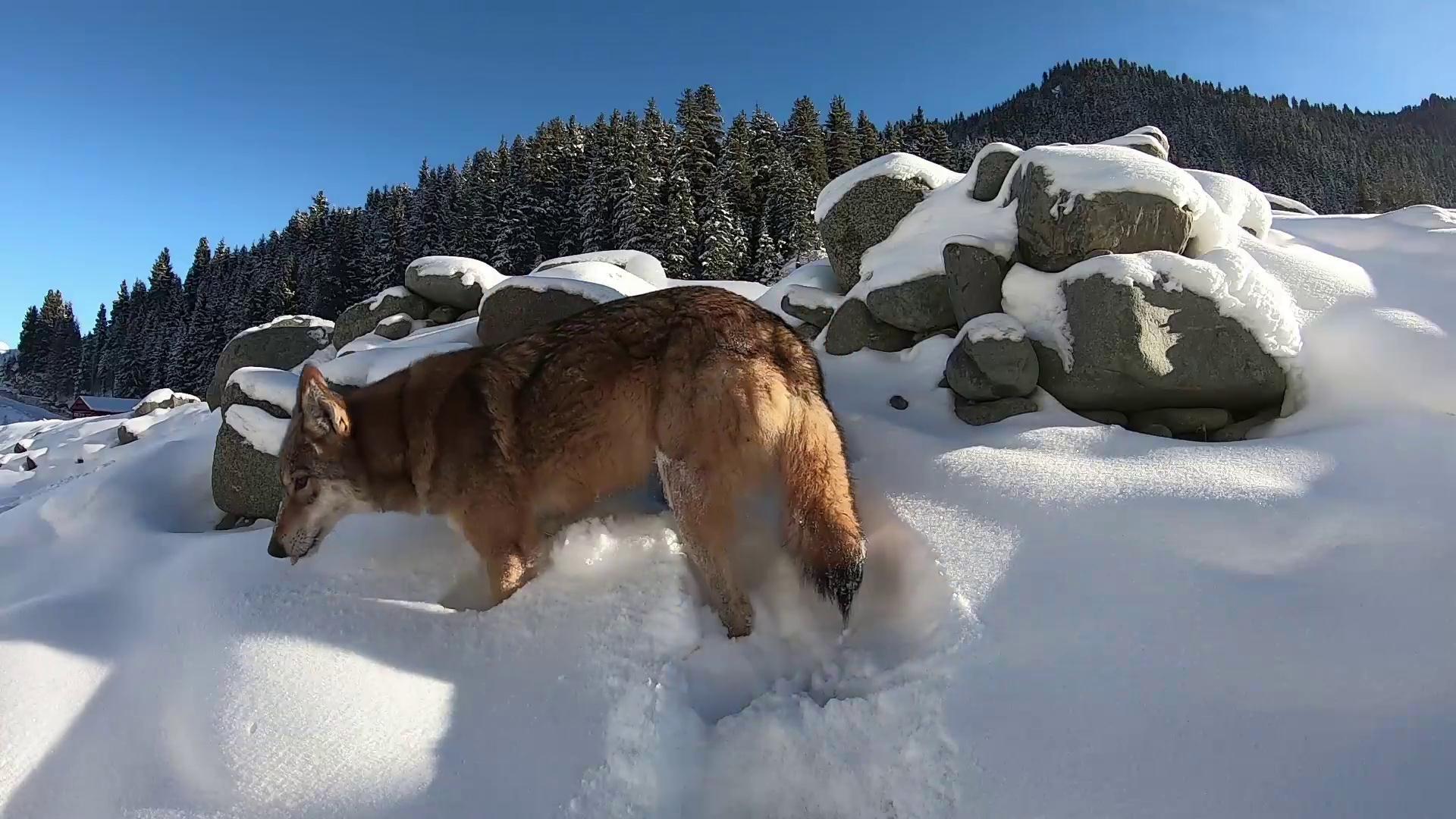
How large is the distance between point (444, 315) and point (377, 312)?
1.65 m

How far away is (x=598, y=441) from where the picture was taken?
3729 millimetres

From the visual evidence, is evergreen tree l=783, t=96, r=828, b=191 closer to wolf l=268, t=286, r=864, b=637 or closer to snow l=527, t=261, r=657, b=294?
snow l=527, t=261, r=657, b=294

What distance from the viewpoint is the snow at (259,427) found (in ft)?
20.3

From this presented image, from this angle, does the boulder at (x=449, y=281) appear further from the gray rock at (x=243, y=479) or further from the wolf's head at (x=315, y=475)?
the wolf's head at (x=315, y=475)

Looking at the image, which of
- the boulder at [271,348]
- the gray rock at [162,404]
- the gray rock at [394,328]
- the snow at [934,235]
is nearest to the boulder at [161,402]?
the gray rock at [162,404]

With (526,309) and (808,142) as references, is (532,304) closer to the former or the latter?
(526,309)

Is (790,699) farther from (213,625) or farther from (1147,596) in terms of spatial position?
(213,625)

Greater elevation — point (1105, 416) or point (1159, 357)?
point (1159, 357)

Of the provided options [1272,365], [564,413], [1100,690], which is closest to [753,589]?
[564,413]

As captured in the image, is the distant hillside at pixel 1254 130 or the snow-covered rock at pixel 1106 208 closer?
the snow-covered rock at pixel 1106 208

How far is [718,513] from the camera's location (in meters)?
3.37

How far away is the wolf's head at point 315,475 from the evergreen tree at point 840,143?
159ft

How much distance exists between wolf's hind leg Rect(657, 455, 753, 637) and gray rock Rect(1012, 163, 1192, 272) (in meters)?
4.62

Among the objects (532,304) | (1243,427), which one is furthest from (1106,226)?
(532,304)
